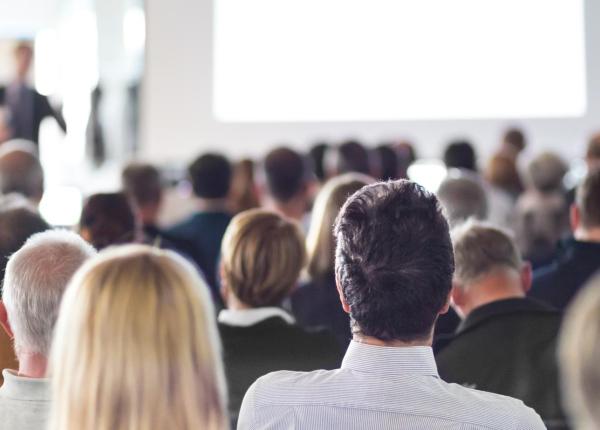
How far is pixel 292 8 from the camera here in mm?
9656

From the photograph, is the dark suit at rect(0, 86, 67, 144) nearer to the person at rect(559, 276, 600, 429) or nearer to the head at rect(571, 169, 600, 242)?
the head at rect(571, 169, 600, 242)

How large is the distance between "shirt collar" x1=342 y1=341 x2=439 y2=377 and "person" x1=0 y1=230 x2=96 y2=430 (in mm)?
578

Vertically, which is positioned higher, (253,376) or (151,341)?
(151,341)

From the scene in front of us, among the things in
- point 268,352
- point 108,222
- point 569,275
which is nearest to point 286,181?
point 108,222

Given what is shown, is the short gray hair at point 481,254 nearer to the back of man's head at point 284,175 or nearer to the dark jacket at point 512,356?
the dark jacket at point 512,356

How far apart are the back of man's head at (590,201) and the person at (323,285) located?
0.81 m

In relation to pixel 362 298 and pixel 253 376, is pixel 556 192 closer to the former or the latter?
pixel 253 376

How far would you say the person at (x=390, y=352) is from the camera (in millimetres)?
1683

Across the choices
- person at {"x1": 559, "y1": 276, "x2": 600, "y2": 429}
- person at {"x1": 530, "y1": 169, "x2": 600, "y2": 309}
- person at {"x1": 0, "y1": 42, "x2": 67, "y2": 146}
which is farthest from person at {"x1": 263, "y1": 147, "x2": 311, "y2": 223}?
person at {"x1": 559, "y1": 276, "x2": 600, "y2": 429}

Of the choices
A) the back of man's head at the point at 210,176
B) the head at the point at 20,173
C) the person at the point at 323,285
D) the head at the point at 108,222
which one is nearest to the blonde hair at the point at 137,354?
the person at the point at 323,285

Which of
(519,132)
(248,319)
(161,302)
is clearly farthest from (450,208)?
(519,132)

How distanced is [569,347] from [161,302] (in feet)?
1.91

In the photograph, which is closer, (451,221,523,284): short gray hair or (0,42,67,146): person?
(451,221,523,284): short gray hair

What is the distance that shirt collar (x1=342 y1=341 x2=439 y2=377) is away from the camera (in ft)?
5.63
